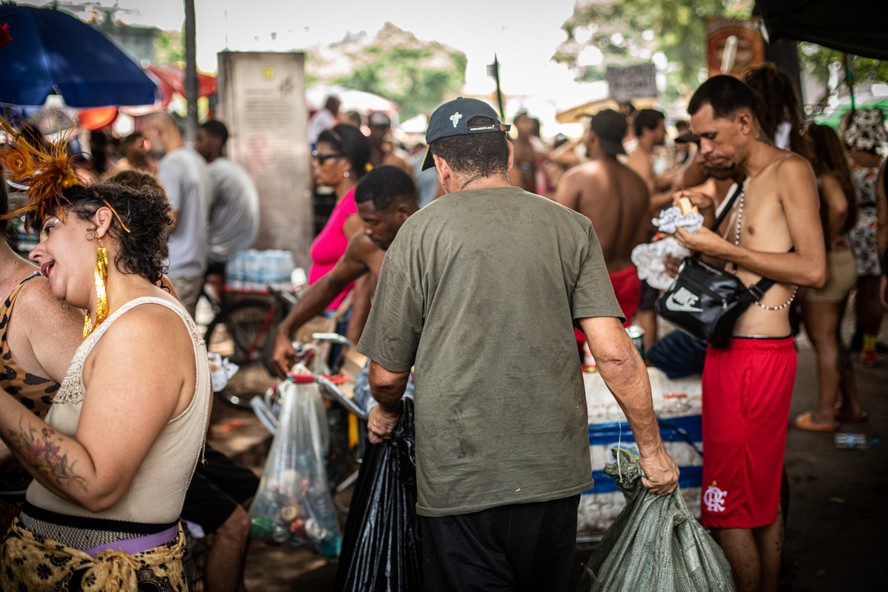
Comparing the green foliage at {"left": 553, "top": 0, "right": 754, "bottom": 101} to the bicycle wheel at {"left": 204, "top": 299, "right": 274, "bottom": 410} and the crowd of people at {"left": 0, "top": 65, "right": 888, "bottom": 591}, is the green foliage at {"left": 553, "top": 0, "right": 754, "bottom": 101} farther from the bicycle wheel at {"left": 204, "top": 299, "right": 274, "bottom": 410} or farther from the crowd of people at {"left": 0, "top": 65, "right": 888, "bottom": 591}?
the crowd of people at {"left": 0, "top": 65, "right": 888, "bottom": 591}

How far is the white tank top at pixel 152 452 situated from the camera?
2324mm

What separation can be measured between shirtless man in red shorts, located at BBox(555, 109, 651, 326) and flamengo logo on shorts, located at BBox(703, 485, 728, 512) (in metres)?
2.41

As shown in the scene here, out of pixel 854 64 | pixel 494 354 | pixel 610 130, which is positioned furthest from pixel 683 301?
pixel 854 64

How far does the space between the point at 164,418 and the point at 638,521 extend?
5.35 feet

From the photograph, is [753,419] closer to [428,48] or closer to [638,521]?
[638,521]

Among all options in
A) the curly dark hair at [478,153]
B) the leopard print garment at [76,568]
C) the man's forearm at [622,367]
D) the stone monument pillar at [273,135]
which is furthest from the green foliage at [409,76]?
the leopard print garment at [76,568]

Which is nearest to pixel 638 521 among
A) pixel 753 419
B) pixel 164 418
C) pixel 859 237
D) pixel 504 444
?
pixel 504 444

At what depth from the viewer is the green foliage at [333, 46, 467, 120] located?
41375 millimetres

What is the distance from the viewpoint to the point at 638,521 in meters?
2.91

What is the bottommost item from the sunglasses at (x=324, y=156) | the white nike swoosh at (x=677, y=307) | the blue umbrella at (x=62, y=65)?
the white nike swoosh at (x=677, y=307)

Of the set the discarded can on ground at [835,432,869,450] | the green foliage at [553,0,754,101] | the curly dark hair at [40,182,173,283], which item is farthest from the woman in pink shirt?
the green foliage at [553,0,754,101]

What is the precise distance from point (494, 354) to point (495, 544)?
620 millimetres

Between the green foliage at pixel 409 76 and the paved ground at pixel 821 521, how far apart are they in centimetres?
3643

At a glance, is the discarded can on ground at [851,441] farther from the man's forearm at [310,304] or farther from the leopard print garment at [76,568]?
the leopard print garment at [76,568]
